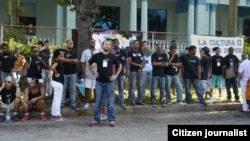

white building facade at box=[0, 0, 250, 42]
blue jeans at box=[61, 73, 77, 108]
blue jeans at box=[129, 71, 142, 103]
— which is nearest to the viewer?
blue jeans at box=[61, 73, 77, 108]

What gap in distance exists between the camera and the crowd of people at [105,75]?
32.1ft

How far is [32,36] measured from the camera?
16.4 meters

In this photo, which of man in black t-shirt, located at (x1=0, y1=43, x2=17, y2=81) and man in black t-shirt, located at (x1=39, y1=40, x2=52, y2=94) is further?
man in black t-shirt, located at (x1=0, y1=43, x2=17, y2=81)

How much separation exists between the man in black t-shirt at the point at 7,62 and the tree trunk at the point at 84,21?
2.01m

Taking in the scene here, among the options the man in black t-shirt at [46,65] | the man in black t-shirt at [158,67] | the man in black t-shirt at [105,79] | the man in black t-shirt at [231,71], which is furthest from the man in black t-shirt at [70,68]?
the man in black t-shirt at [231,71]

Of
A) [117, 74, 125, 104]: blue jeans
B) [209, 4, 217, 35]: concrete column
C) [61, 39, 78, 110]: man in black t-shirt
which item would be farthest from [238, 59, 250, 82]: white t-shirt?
[209, 4, 217, 35]: concrete column

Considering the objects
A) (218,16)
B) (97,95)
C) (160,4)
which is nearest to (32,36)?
(97,95)

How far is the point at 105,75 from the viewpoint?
31.6 feet

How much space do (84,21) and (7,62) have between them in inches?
102

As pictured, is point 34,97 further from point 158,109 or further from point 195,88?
point 195,88

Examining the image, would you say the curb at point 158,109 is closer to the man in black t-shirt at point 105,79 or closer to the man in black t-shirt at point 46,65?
the man in black t-shirt at point 46,65

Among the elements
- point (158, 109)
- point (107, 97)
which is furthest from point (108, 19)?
point (107, 97)

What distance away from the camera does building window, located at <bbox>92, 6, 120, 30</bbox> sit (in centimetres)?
2483

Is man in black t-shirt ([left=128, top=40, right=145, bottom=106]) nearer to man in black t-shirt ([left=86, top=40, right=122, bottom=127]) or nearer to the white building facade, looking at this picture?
man in black t-shirt ([left=86, top=40, right=122, bottom=127])
